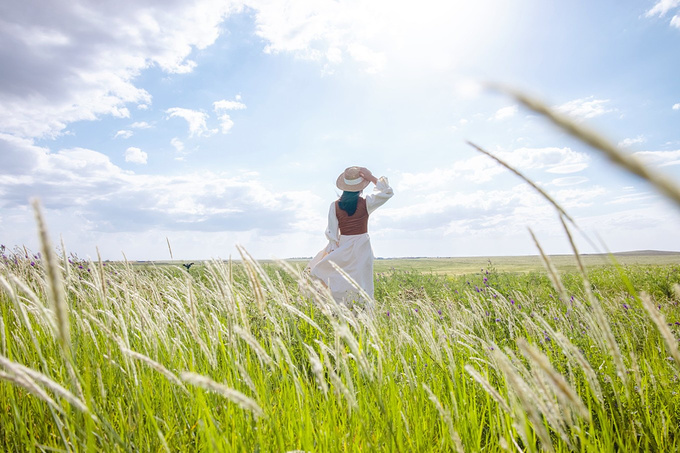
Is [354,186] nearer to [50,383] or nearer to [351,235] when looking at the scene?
[351,235]

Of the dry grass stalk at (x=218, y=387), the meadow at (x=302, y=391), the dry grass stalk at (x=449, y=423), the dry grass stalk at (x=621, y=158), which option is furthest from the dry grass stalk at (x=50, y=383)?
the dry grass stalk at (x=621, y=158)

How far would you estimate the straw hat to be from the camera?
6988 mm

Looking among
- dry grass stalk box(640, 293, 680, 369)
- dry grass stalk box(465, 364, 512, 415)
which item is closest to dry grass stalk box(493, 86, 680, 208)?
dry grass stalk box(640, 293, 680, 369)

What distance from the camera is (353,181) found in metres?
7.03

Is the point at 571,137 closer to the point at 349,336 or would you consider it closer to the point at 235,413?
the point at 349,336

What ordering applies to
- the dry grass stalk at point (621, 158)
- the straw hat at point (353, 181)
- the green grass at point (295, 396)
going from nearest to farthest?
the dry grass stalk at point (621, 158)
the green grass at point (295, 396)
the straw hat at point (353, 181)

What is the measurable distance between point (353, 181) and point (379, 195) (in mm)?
580

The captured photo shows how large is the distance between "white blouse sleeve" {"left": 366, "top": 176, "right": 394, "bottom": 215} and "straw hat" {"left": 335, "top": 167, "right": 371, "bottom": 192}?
0.25 m

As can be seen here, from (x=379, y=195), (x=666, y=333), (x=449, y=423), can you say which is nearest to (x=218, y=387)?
(x=449, y=423)

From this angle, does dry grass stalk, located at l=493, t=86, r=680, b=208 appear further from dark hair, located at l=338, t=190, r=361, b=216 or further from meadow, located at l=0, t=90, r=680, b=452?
dark hair, located at l=338, t=190, r=361, b=216

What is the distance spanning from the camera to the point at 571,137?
0.40 metres

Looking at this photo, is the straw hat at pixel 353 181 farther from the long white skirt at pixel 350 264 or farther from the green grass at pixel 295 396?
the green grass at pixel 295 396

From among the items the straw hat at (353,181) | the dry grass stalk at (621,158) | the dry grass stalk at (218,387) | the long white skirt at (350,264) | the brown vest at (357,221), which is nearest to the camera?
the dry grass stalk at (621,158)

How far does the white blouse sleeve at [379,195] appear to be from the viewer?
6.73 meters
